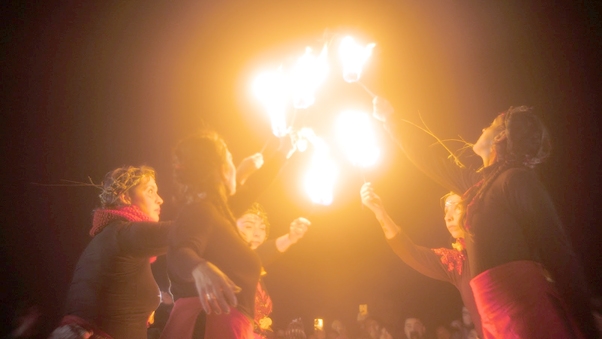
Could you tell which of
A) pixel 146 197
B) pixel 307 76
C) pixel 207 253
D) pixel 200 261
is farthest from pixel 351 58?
pixel 200 261

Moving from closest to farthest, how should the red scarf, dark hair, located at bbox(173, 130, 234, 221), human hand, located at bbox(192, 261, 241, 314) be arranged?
human hand, located at bbox(192, 261, 241, 314)
dark hair, located at bbox(173, 130, 234, 221)
the red scarf

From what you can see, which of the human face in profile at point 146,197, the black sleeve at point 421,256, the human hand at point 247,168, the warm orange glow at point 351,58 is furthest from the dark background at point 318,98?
the human face in profile at point 146,197

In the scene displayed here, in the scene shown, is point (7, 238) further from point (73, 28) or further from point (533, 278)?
point (533, 278)

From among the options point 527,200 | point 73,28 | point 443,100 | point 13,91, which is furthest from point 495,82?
point 13,91

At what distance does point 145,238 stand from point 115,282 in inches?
12.1

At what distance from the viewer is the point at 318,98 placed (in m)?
4.36

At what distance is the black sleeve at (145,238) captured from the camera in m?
2.19

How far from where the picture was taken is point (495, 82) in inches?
172

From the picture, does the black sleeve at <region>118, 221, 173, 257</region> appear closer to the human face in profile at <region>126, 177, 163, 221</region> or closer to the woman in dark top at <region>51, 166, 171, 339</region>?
the woman in dark top at <region>51, 166, 171, 339</region>

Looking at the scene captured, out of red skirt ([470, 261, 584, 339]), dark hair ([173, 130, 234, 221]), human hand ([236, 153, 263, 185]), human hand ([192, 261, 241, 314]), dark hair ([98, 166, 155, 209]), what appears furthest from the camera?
human hand ([236, 153, 263, 185])

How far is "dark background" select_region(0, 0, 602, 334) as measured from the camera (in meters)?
4.04

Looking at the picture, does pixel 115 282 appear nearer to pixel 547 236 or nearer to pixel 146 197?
pixel 146 197

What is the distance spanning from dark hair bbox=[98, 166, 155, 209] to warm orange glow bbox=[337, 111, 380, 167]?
1984 millimetres

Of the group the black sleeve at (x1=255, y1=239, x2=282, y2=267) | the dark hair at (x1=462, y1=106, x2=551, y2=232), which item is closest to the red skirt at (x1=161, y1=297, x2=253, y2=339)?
the black sleeve at (x1=255, y1=239, x2=282, y2=267)
